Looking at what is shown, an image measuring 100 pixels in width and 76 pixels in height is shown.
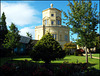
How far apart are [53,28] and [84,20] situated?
1035 inches

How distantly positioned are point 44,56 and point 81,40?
5505mm

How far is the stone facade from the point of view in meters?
38.1

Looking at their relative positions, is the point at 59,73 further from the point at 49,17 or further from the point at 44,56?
the point at 49,17

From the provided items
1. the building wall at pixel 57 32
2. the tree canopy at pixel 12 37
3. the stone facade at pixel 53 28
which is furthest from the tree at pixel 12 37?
the building wall at pixel 57 32

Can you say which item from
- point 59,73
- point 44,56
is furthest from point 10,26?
point 59,73

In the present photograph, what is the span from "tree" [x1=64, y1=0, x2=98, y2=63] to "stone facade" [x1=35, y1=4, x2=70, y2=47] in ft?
81.7

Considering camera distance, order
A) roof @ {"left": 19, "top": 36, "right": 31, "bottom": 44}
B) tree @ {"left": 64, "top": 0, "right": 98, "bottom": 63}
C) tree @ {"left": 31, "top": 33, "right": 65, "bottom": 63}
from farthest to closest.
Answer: roof @ {"left": 19, "top": 36, "right": 31, "bottom": 44} < tree @ {"left": 64, "top": 0, "right": 98, "bottom": 63} < tree @ {"left": 31, "top": 33, "right": 65, "bottom": 63}

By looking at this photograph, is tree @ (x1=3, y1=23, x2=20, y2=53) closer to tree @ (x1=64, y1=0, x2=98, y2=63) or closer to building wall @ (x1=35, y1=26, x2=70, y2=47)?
tree @ (x1=64, y1=0, x2=98, y2=63)

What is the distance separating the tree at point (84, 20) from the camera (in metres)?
11.8

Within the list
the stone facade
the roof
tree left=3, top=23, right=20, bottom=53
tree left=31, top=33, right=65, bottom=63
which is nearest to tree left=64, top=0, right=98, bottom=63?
tree left=31, top=33, right=65, bottom=63

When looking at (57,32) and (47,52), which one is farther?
(57,32)

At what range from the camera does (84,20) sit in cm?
1202

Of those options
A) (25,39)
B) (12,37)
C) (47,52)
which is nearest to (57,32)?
(25,39)

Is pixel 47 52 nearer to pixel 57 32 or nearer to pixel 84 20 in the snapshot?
pixel 84 20
